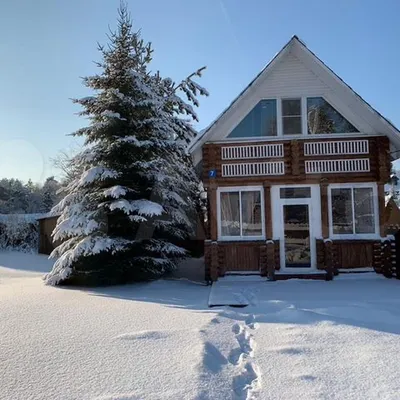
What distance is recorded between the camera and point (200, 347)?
466cm

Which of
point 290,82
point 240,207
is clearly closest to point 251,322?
point 240,207

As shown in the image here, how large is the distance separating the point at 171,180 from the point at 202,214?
521 centimetres

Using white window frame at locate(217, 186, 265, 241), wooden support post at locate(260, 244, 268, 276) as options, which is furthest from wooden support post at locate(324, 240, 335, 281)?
white window frame at locate(217, 186, 265, 241)

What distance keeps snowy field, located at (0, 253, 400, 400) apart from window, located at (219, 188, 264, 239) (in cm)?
309

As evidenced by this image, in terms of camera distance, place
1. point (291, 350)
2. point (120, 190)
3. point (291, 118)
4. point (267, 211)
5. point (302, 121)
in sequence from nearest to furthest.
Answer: point (291, 350) → point (120, 190) → point (267, 211) → point (302, 121) → point (291, 118)

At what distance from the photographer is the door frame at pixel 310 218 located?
1076cm

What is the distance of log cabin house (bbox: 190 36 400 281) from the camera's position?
10578 millimetres

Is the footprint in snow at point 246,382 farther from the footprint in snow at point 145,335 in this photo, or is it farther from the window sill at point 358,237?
the window sill at point 358,237

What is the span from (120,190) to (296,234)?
5096mm

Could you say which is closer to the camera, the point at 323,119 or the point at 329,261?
the point at 329,261

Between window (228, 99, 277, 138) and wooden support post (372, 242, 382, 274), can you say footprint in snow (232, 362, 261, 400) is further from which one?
window (228, 99, 277, 138)

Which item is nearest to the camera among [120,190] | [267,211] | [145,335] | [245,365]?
[245,365]

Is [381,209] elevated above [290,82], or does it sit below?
below

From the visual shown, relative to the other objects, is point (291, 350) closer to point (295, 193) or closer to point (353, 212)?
point (295, 193)
